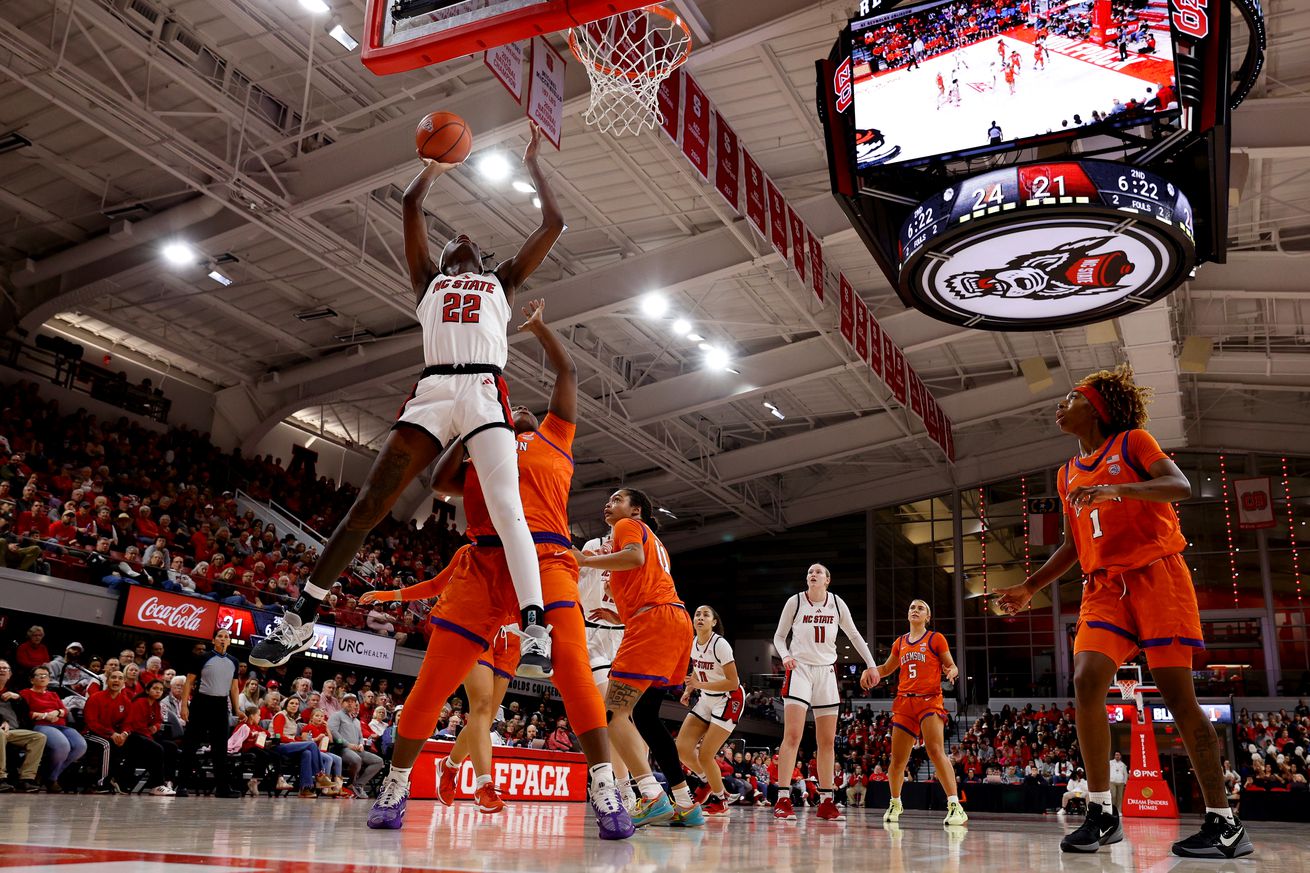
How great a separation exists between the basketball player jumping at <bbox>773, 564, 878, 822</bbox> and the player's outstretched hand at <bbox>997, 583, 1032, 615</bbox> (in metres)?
3.40

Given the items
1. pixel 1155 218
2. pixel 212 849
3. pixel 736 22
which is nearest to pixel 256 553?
pixel 736 22

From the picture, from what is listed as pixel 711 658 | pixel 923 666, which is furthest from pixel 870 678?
pixel 711 658

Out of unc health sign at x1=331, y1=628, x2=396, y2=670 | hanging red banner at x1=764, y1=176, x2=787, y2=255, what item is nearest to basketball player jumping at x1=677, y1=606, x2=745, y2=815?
hanging red banner at x1=764, y1=176, x2=787, y2=255

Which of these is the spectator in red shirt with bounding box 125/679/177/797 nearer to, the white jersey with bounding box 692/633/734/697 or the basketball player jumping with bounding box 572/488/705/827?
the white jersey with bounding box 692/633/734/697

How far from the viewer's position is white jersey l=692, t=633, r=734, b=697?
831cm

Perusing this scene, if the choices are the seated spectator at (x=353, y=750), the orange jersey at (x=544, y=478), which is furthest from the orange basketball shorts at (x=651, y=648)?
the seated spectator at (x=353, y=750)

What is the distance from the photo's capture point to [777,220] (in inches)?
548

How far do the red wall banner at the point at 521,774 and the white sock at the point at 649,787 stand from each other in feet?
17.0

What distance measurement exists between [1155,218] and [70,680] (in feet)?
37.0

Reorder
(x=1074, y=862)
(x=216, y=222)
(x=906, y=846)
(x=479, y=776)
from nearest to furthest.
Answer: (x=1074, y=862) < (x=906, y=846) < (x=479, y=776) < (x=216, y=222)

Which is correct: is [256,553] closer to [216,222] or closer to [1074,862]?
[216,222]

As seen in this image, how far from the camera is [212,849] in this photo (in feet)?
8.21

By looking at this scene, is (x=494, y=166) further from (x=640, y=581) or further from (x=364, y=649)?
(x=640, y=581)

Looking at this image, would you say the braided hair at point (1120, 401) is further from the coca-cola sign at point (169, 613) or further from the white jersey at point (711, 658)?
the coca-cola sign at point (169, 613)
